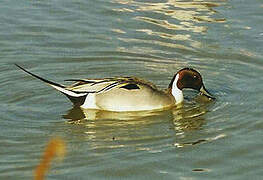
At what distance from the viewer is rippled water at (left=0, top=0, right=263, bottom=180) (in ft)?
20.1

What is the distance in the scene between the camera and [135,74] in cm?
922

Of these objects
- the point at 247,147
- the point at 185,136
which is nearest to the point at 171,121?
the point at 185,136

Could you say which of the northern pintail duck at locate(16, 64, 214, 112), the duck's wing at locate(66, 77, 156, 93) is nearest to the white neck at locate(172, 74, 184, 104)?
the northern pintail duck at locate(16, 64, 214, 112)

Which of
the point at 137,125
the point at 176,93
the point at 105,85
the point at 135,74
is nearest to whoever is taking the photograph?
the point at 137,125

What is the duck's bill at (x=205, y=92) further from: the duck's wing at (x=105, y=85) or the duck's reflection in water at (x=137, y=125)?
the duck's wing at (x=105, y=85)

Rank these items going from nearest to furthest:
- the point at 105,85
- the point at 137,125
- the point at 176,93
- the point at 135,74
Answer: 1. the point at 137,125
2. the point at 105,85
3. the point at 176,93
4. the point at 135,74

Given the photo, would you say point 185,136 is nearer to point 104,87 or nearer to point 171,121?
point 171,121

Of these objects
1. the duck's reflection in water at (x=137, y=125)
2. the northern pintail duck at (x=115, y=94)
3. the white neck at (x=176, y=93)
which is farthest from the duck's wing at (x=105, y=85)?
the white neck at (x=176, y=93)

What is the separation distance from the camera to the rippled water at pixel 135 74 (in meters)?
6.14

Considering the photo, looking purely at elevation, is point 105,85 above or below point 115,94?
A: above

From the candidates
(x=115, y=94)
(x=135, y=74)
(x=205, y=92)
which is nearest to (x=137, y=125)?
(x=115, y=94)

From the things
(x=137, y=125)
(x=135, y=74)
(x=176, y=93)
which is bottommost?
(x=137, y=125)

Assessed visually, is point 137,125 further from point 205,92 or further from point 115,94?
point 205,92

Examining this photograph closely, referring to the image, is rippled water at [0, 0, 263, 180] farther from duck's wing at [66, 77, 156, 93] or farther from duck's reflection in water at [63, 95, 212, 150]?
duck's wing at [66, 77, 156, 93]
